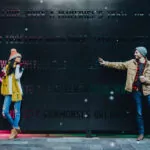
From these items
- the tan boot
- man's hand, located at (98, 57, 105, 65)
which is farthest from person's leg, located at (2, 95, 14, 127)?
man's hand, located at (98, 57, 105, 65)

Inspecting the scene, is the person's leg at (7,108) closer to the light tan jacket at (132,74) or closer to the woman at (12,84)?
the woman at (12,84)

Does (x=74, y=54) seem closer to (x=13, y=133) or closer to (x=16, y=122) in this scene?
(x=16, y=122)

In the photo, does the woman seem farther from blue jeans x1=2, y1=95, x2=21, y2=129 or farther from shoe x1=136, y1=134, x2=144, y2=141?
shoe x1=136, y1=134, x2=144, y2=141

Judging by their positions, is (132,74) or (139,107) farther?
(139,107)

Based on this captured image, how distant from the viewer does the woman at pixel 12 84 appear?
986cm

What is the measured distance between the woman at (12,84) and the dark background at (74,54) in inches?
14.2

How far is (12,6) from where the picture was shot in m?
10.3

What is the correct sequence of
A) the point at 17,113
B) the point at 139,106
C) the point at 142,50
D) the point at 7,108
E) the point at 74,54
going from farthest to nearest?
1. the point at 74,54
2. the point at 17,113
3. the point at 7,108
4. the point at 139,106
5. the point at 142,50

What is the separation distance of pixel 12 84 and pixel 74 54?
5.37 feet

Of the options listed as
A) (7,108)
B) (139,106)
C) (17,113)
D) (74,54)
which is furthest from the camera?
(74,54)

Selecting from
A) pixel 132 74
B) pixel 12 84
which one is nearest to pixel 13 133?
→ pixel 12 84

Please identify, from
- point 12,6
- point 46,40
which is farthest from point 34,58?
point 12,6

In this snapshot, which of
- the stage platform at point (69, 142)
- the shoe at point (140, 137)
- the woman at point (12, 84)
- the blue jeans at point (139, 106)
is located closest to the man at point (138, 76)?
the blue jeans at point (139, 106)

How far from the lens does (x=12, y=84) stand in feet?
32.5
